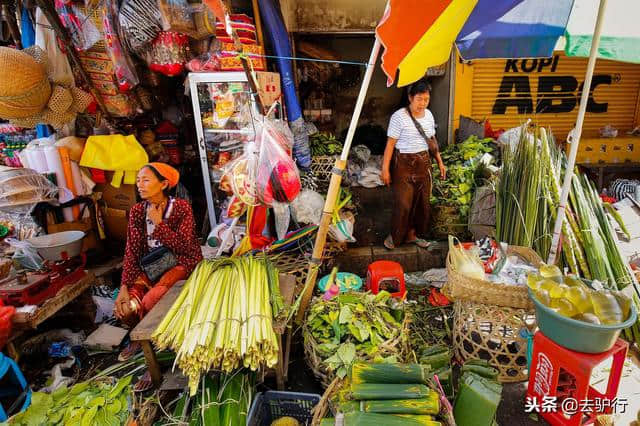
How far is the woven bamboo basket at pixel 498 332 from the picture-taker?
260cm

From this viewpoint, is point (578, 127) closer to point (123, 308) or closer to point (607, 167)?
point (123, 308)

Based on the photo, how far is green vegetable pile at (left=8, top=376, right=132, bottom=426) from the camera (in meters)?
2.00

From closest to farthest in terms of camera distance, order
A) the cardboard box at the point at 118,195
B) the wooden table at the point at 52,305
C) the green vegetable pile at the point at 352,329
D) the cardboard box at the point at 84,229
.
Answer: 1. the green vegetable pile at the point at 352,329
2. the wooden table at the point at 52,305
3. the cardboard box at the point at 84,229
4. the cardboard box at the point at 118,195

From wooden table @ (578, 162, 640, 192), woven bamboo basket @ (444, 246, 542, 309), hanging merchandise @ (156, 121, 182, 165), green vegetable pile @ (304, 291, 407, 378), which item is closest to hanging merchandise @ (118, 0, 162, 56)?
hanging merchandise @ (156, 121, 182, 165)

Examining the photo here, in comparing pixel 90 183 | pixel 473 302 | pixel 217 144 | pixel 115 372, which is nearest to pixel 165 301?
pixel 115 372

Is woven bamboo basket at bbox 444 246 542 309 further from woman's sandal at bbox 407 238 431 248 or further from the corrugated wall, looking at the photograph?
the corrugated wall

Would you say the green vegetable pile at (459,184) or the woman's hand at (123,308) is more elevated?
the green vegetable pile at (459,184)

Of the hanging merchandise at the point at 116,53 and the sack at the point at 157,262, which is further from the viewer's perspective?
the hanging merchandise at the point at 116,53

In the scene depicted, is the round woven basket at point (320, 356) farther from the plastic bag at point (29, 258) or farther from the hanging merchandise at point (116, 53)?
the hanging merchandise at point (116, 53)

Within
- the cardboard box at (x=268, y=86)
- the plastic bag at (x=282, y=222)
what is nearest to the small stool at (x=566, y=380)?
the plastic bag at (x=282, y=222)

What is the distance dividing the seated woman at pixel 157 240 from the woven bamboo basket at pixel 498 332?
2466 millimetres

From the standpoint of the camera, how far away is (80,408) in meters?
2.06

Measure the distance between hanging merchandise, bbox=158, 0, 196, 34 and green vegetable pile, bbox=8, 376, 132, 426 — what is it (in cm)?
360

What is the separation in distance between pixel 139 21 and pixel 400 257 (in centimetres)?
421
